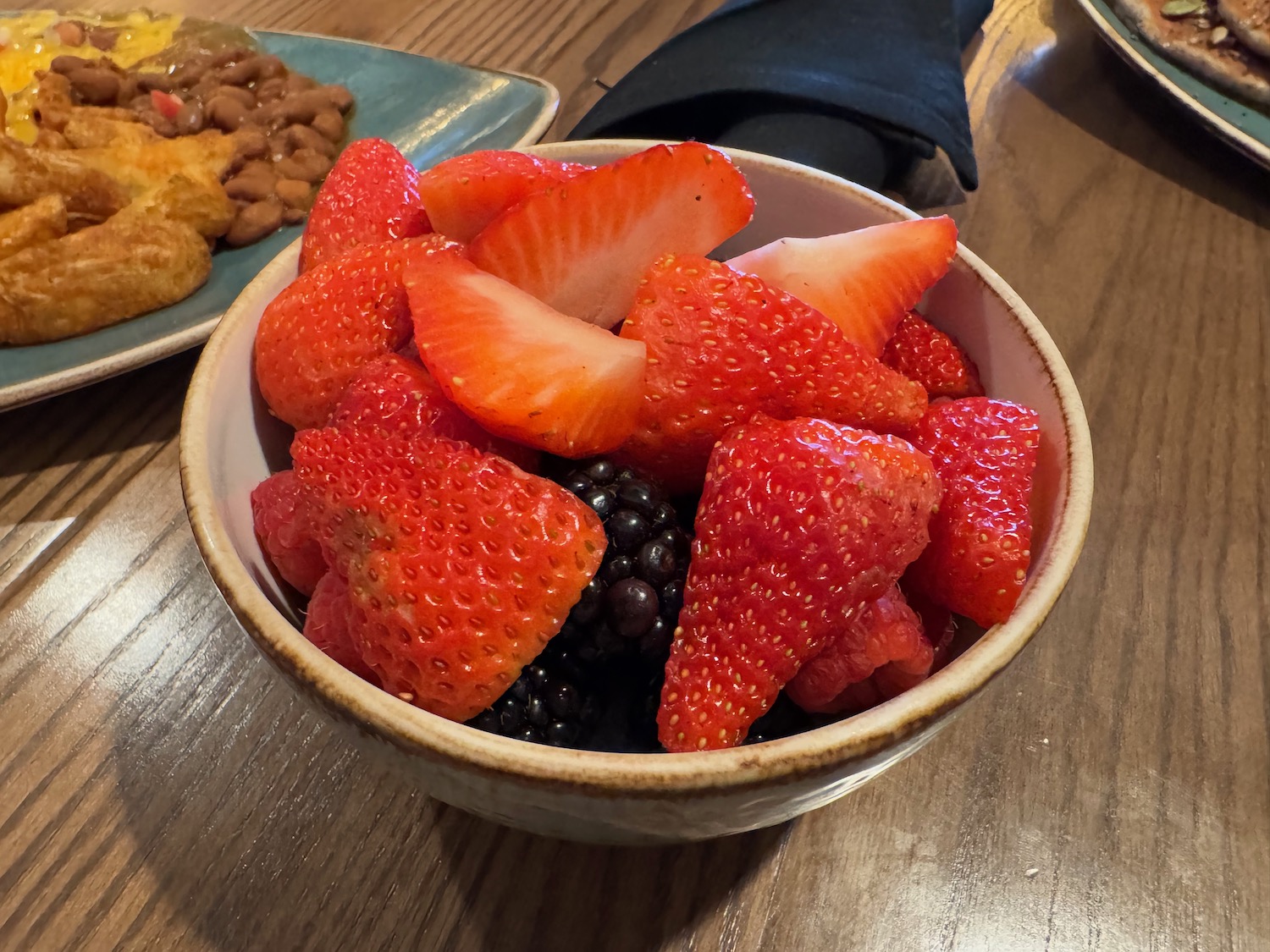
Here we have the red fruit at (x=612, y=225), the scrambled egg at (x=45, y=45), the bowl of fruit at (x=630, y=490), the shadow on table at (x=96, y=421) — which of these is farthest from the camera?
the scrambled egg at (x=45, y=45)

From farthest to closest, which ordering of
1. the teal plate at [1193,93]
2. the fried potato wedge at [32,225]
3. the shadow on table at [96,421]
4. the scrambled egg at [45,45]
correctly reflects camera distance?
1. the scrambled egg at [45,45]
2. the teal plate at [1193,93]
3. the fried potato wedge at [32,225]
4. the shadow on table at [96,421]

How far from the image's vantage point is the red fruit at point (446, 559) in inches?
17.5

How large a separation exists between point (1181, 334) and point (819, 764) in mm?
904

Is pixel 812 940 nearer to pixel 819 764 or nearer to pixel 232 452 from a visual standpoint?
pixel 819 764

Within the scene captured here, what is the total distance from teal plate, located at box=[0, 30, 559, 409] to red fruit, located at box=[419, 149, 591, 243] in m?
0.43

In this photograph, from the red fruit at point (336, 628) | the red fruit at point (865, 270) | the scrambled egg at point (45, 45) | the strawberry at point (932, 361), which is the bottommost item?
the red fruit at point (336, 628)

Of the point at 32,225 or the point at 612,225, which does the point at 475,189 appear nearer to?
the point at 612,225

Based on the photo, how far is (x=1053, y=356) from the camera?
58cm

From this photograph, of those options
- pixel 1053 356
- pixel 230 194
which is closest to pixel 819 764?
pixel 1053 356

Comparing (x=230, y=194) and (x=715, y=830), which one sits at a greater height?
(x=230, y=194)

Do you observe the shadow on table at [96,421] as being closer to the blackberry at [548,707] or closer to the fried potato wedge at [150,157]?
the fried potato wedge at [150,157]

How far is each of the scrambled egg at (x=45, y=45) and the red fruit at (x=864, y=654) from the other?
1436 millimetres

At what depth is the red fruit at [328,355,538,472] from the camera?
1.71ft

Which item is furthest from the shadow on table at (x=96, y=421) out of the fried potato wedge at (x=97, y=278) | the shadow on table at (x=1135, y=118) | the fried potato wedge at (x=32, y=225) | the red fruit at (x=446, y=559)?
the shadow on table at (x=1135, y=118)
